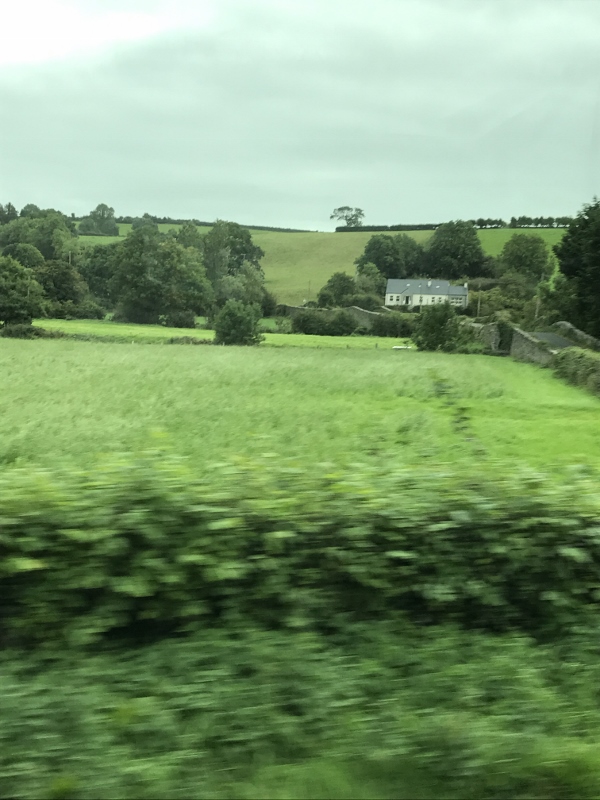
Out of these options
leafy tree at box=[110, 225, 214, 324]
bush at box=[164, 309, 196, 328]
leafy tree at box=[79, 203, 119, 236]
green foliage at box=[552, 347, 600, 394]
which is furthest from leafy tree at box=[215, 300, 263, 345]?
leafy tree at box=[79, 203, 119, 236]

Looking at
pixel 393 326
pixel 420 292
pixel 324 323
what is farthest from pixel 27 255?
pixel 420 292

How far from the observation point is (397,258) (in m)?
79.2

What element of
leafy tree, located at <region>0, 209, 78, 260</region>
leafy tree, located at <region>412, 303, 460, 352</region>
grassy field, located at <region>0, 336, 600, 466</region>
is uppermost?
leafy tree, located at <region>0, 209, 78, 260</region>

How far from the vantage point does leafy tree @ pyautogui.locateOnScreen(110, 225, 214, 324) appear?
65.7 metres

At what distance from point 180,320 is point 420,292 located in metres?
24.1

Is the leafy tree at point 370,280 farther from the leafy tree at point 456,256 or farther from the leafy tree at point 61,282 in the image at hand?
the leafy tree at point 61,282

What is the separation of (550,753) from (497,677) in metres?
0.64

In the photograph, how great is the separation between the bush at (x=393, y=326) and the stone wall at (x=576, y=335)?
48.1 feet

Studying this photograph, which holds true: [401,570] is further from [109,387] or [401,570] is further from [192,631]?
[109,387]

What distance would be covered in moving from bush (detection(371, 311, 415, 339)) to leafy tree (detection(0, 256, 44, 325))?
28571mm

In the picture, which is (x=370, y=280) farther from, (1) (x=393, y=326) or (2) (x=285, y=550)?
(2) (x=285, y=550)

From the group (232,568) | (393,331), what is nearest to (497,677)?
(232,568)

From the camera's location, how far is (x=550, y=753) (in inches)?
122

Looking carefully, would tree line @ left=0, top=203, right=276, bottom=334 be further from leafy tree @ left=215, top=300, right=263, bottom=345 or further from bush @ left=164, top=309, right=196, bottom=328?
Result: leafy tree @ left=215, top=300, right=263, bottom=345
